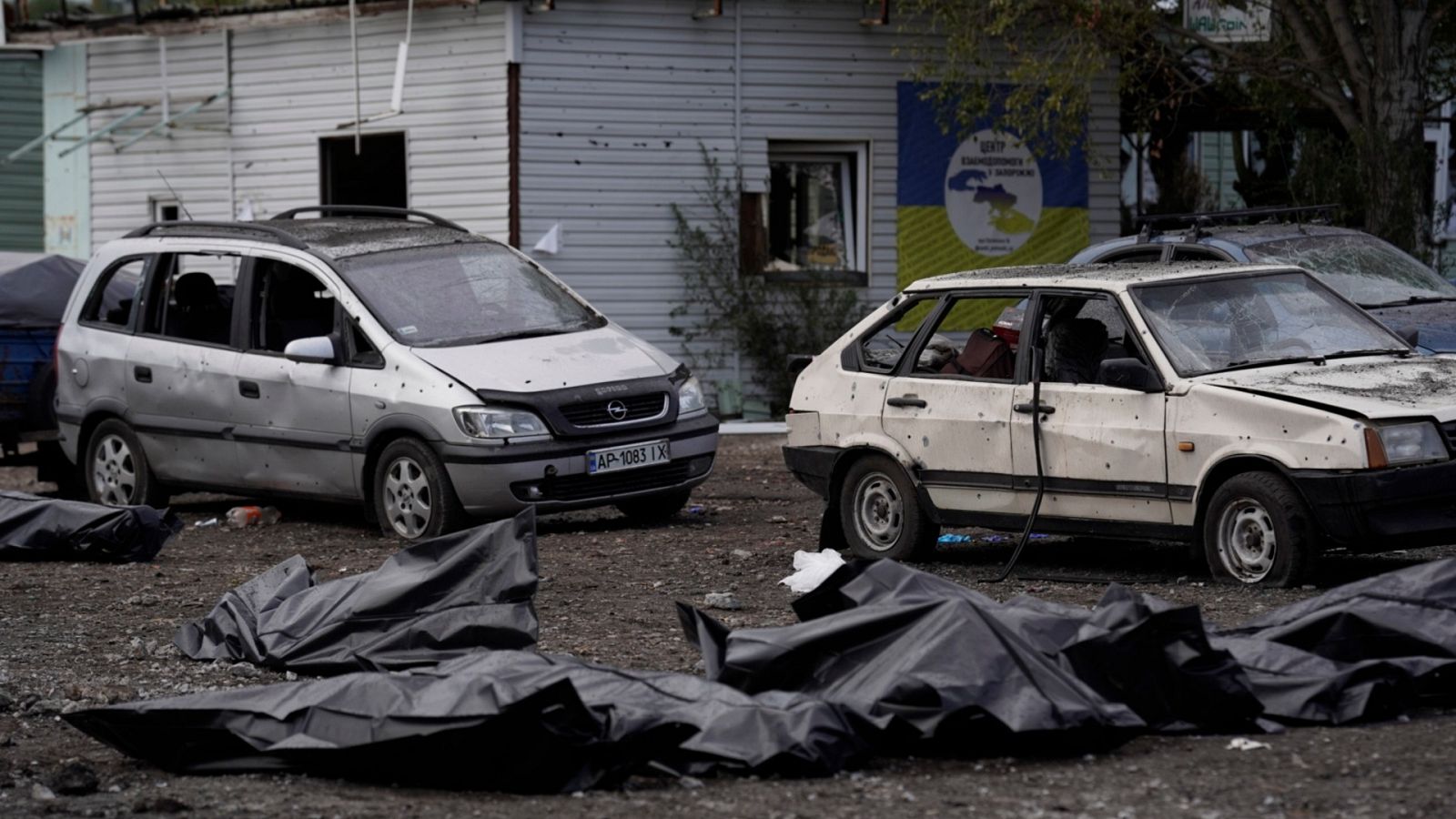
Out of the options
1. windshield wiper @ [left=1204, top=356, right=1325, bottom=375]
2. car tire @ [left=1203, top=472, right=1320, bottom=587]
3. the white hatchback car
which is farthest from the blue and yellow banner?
car tire @ [left=1203, top=472, right=1320, bottom=587]

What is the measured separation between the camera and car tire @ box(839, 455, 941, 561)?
9742mm

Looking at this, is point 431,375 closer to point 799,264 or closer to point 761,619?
point 761,619

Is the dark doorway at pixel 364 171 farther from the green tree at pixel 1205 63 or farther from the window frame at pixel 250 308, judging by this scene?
the window frame at pixel 250 308

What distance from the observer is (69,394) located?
13.4 m

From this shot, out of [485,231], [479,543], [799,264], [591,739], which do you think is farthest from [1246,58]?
[591,739]

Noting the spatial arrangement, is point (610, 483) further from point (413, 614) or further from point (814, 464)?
point (413, 614)

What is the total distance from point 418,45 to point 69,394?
7145mm

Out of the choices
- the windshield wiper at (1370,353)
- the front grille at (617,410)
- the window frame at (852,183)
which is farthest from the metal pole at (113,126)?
the windshield wiper at (1370,353)

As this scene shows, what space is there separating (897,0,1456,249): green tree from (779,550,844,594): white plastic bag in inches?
354

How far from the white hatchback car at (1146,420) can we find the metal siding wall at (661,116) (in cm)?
876

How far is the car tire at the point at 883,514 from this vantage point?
974 cm

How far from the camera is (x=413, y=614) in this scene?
7.26 meters

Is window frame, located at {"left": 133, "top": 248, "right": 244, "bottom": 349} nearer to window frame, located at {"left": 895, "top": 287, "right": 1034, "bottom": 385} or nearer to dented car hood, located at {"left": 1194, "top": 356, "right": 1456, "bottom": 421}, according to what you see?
window frame, located at {"left": 895, "top": 287, "right": 1034, "bottom": 385}

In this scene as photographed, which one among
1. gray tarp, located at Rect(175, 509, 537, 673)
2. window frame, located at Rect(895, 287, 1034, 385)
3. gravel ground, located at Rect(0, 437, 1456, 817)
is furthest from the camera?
window frame, located at Rect(895, 287, 1034, 385)
